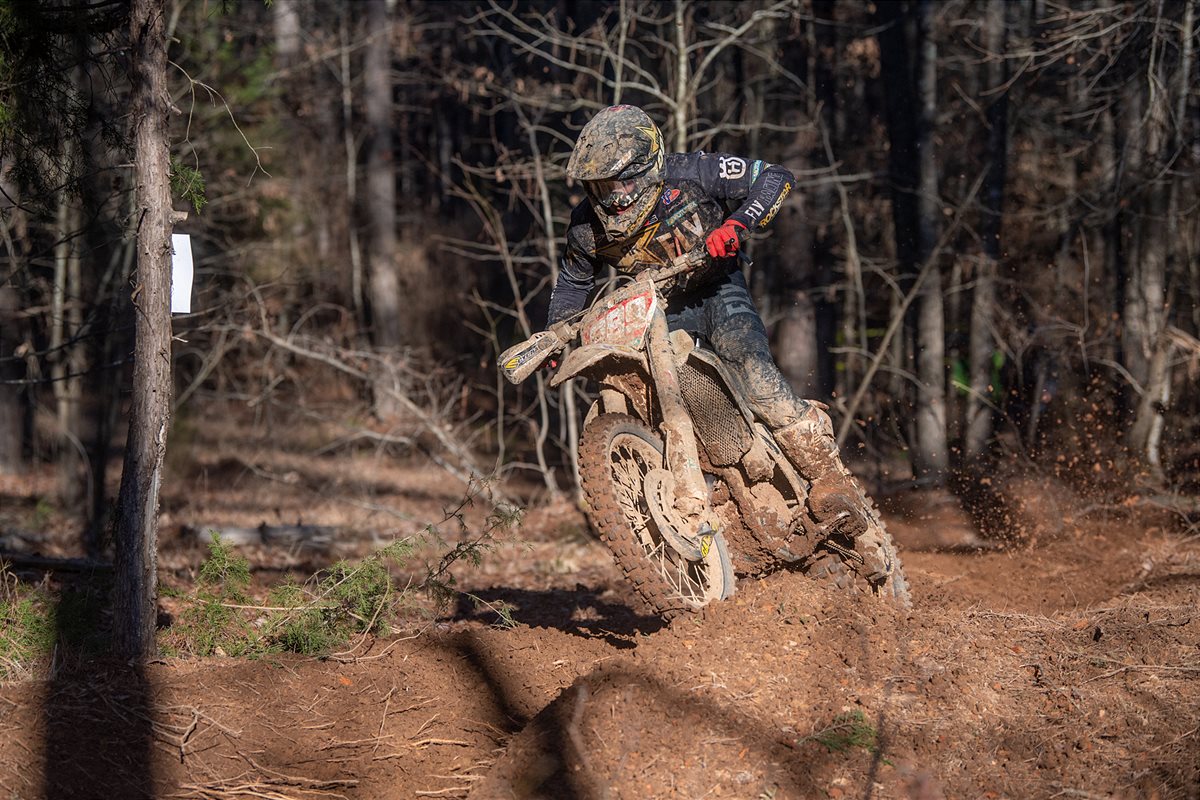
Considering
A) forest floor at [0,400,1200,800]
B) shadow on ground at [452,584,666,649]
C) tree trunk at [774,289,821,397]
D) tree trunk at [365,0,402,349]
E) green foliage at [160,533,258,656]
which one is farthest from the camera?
tree trunk at [365,0,402,349]

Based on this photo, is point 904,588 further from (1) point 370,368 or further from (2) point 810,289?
(2) point 810,289

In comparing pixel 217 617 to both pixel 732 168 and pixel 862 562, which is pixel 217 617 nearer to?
pixel 862 562

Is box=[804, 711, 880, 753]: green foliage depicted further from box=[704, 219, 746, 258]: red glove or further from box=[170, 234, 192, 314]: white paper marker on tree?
box=[170, 234, 192, 314]: white paper marker on tree

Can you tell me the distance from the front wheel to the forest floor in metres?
0.17

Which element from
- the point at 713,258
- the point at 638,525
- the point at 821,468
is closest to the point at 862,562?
the point at 821,468

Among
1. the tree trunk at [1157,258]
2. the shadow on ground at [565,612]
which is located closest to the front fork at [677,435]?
the shadow on ground at [565,612]

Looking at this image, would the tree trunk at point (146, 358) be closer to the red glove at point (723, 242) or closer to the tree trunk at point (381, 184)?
the red glove at point (723, 242)

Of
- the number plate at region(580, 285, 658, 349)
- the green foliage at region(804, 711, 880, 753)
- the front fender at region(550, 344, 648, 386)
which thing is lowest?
the green foliage at region(804, 711, 880, 753)

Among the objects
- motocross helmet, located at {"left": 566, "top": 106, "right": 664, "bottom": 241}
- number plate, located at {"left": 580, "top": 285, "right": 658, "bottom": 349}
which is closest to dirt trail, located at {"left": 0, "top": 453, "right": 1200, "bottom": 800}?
number plate, located at {"left": 580, "top": 285, "right": 658, "bottom": 349}

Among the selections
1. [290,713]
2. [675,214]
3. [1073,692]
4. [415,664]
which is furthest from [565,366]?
[1073,692]

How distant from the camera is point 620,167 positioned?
560 centimetres

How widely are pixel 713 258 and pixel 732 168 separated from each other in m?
0.70

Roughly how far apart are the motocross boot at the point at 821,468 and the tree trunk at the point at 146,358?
3.17 m

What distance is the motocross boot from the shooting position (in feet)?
20.0
